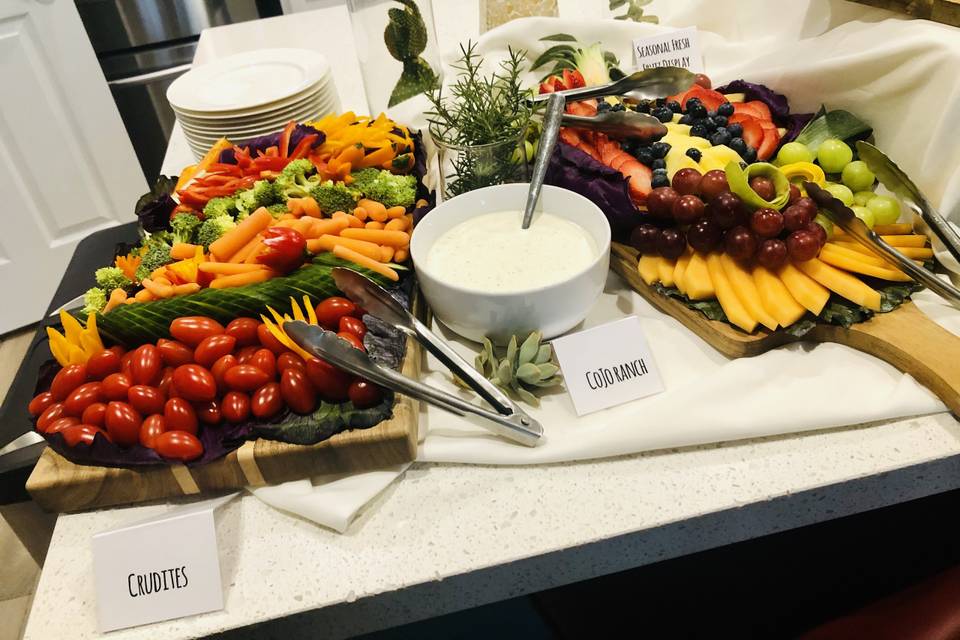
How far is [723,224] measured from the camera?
961 millimetres

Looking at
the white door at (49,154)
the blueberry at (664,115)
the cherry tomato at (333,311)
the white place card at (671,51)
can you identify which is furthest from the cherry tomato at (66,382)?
the white door at (49,154)

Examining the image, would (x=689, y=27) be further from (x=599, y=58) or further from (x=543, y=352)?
(x=543, y=352)

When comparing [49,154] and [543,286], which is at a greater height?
[543,286]

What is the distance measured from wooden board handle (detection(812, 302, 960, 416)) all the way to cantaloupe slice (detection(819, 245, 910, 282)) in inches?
1.7

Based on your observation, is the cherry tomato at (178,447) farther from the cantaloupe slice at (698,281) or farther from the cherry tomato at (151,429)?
the cantaloupe slice at (698,281)

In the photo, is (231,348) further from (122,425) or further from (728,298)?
(728,298)

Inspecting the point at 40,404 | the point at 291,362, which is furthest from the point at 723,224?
the point at 40,404

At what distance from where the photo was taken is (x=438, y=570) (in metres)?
0.75

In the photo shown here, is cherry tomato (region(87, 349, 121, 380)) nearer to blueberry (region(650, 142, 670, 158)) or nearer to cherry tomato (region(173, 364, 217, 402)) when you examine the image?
cherry tomato (region(173, 364, 217, 402))

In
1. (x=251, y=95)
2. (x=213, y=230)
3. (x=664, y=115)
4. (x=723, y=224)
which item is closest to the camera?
(x=723, y=224)

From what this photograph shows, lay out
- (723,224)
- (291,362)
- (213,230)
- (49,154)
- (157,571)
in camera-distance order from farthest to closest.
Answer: (49,154)
(213,230)
(723,224)
(291,362)
(157,571)

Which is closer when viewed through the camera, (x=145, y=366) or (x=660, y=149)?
(x=145, y=366)

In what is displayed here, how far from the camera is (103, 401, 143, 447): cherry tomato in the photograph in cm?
82

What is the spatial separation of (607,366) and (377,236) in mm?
391
